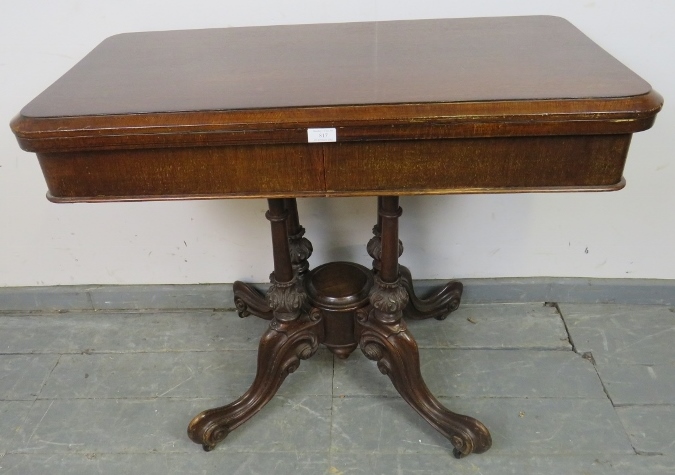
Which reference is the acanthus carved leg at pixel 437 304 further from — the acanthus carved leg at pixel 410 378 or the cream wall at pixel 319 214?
the acanthus carved leg at pixel 410 378

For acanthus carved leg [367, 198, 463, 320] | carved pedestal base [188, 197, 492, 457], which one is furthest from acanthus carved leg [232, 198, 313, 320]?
acanthus carved leg [367, 198, 463, 320]

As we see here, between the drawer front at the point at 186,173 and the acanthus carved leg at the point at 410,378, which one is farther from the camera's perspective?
the acanthus carved leg at the point at 410,378

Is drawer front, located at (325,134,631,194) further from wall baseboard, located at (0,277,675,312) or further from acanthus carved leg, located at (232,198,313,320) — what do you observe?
wall baseboard, located at (0,277,675,312)

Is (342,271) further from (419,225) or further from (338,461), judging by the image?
(338,461)

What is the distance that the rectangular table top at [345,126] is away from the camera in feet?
2.69

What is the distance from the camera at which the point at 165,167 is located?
89cm

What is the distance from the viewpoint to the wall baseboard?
1.72 meters

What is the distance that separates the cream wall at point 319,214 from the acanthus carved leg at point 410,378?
0.42 m

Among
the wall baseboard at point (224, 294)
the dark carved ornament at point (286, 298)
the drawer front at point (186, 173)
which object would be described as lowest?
the wall baseboard at point (224, 294)

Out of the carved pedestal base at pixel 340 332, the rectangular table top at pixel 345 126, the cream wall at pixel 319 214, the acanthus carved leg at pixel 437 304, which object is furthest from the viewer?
the acanthus carved leg at pixel 437 304

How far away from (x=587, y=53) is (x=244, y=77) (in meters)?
0.57

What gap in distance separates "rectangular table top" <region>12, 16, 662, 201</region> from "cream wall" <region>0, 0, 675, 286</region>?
0.46 metres

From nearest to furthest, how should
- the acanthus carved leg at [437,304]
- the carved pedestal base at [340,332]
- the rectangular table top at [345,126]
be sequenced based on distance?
the rectangular table top at [345,126] < the carved pedestal base at [340,332] < the acanthus carved leg at [437,304]

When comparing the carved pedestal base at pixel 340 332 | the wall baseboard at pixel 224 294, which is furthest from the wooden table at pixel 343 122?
the wall baseboard at pixel 224 294
